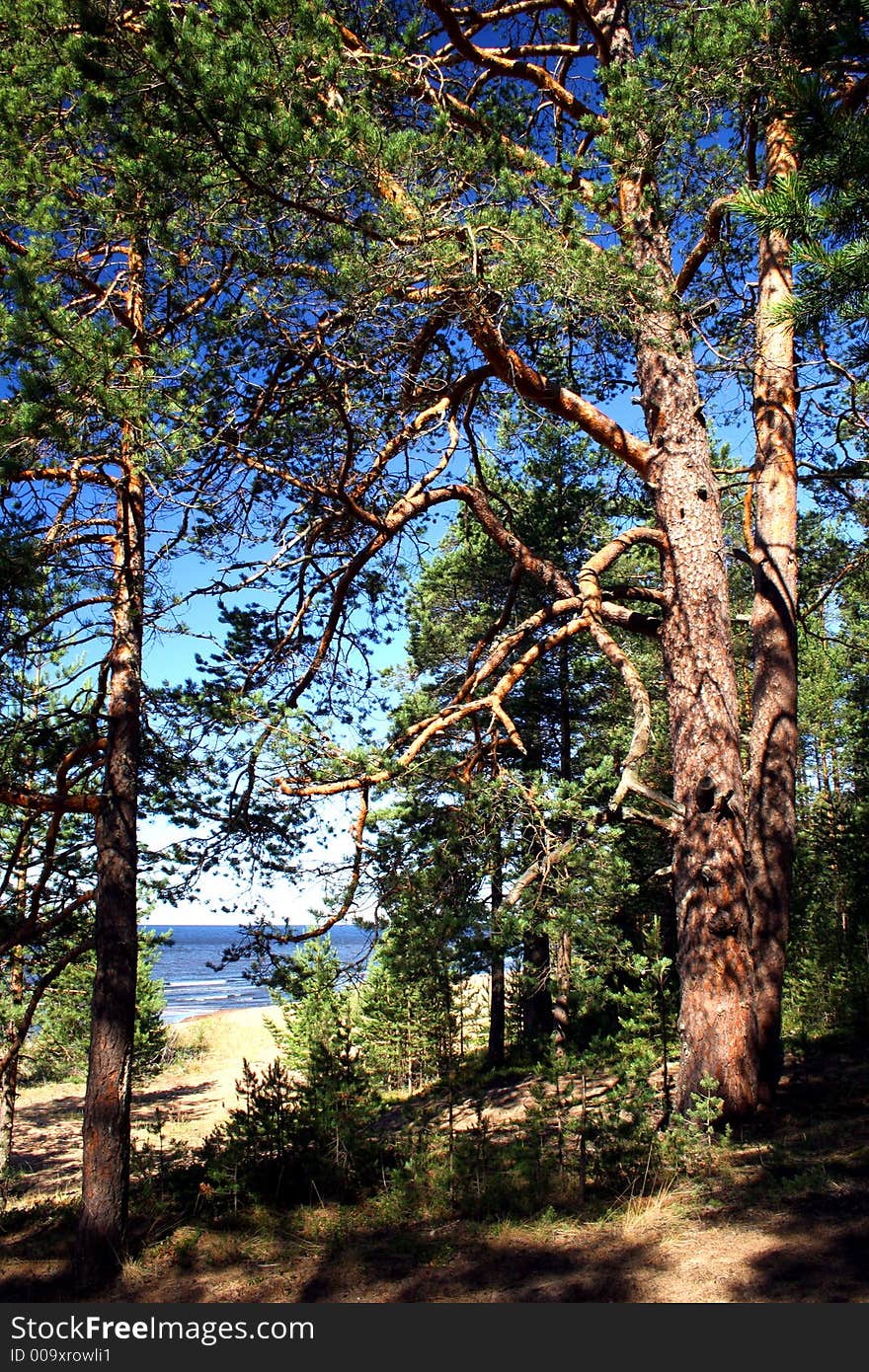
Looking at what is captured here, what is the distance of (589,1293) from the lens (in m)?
3.96

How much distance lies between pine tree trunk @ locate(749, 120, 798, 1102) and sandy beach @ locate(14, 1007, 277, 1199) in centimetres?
510

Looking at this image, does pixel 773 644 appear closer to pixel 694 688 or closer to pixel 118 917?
pixel 694 688

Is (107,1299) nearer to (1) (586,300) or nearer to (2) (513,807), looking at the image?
(2) (513,807)

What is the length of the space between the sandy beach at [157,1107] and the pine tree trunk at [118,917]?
65.7 inches

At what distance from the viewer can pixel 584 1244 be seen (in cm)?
462

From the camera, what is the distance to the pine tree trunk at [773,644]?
672cm

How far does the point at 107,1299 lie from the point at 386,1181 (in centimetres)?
218

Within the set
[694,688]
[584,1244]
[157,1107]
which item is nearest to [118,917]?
[584,1244]

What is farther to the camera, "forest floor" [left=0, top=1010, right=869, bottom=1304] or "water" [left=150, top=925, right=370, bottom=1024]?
"water" [left=150, top=925, right=370, bottom=1024]

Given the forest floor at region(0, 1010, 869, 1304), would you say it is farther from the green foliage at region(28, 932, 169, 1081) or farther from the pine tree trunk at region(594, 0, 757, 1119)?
the green foliage at region(28, 932, 169, 1081)

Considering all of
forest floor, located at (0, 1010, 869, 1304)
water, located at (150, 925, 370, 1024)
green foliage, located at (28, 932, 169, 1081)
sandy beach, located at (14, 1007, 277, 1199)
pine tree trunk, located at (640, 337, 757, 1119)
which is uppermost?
pine tree trunk, located at (640, 337, 757, 1119)

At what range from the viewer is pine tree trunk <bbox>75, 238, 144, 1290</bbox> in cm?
604

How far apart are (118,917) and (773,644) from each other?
6102 mm

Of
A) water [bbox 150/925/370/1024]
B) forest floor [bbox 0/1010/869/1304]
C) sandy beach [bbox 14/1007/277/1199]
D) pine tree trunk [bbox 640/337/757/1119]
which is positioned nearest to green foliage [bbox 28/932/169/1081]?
sandy beach [bbox 14/1007/277/1199]
